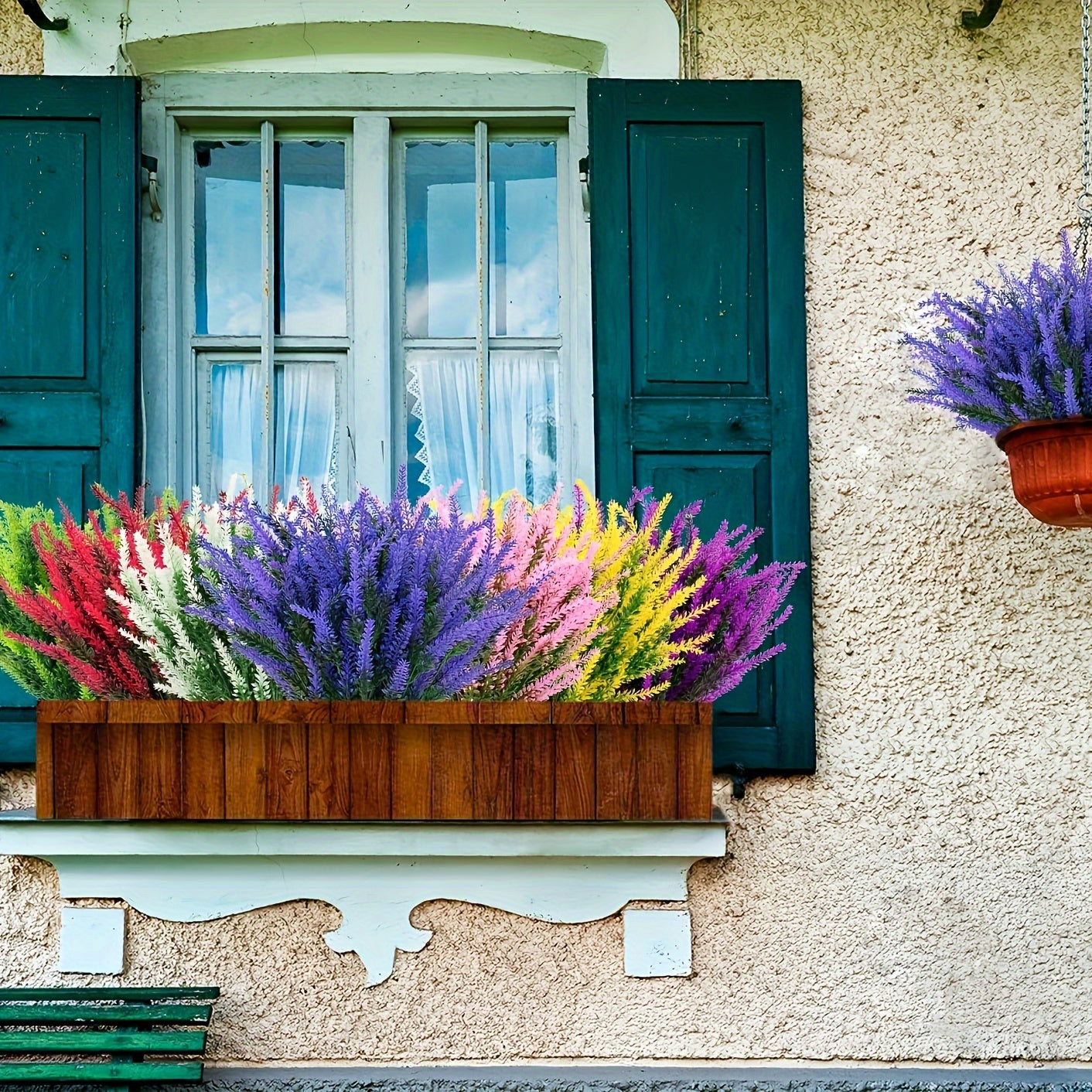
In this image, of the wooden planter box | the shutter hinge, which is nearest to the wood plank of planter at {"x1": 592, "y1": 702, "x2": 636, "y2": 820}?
the wooden planter box

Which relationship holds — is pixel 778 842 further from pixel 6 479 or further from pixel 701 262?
pixel 6 479

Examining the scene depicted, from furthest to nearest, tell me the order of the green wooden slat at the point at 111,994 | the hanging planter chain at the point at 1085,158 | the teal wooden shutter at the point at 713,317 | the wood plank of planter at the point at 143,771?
the teal wooden shutter at the point at 713,317
the hanging planter chain at the point at 1085,158
the green wooden slat at the point at 111,994
the wood plank of planter at the point at 143,771

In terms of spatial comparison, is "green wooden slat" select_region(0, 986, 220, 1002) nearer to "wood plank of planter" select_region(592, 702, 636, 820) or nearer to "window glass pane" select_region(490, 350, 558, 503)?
"wood plank of planter" select_region(592, 702, 636, 820)

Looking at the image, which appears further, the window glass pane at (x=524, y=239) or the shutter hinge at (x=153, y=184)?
the window glass pane at (x=524, y=239)

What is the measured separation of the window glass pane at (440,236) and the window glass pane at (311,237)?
188 mm

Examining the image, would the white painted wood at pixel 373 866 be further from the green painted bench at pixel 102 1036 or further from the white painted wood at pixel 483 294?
the white painted wood at pixel 483 294

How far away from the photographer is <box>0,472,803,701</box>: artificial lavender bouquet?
2.75m

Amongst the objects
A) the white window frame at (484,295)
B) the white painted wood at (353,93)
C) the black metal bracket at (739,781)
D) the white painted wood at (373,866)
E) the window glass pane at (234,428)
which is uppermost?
the white painted wood at (353,93)

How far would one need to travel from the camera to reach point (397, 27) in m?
3.58

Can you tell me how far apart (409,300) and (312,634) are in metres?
1.26

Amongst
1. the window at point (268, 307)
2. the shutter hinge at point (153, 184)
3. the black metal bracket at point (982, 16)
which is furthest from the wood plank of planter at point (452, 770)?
the black metal bracket at point (982, 16)

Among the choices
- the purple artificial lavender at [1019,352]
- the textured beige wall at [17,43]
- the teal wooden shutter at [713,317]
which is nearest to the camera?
the purple artificial lavender at [1019,352]

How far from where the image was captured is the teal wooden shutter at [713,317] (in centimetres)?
335

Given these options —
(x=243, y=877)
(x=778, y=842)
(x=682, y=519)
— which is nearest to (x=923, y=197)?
(x=682, y=519)
